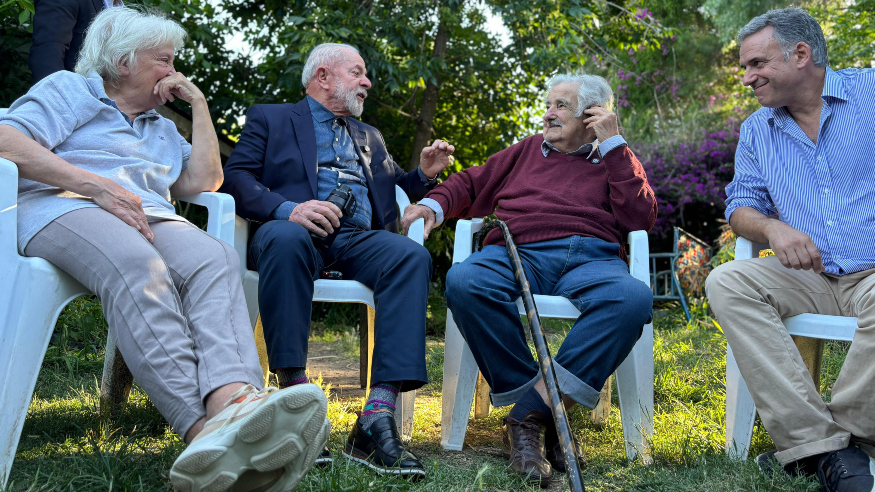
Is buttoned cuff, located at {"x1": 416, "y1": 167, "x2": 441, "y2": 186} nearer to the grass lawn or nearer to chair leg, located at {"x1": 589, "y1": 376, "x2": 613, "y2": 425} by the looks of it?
the grass lawn

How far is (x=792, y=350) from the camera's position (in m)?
2.02

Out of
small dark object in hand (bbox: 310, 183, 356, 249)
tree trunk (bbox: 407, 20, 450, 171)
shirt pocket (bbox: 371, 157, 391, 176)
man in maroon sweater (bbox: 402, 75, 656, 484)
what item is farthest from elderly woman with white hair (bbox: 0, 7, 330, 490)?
tree trunk (bbox: 407, 20, 450, 171)

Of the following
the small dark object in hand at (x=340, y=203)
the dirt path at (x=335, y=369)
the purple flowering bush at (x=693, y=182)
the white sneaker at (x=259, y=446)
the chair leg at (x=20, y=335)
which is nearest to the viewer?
the white sneaker at (x=259, y=446)

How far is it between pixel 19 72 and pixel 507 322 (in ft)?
9.46

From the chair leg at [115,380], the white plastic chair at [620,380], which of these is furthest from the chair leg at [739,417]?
the chair leg at [115,380]

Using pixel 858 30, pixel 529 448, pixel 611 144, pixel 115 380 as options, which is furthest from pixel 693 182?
pixel 115 380

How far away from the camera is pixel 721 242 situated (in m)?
5.32

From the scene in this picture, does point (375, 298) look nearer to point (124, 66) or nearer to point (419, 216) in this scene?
point (419, 216)

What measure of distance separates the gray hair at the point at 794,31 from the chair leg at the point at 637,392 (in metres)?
1.01

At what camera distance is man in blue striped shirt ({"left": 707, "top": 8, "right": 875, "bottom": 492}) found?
190cm

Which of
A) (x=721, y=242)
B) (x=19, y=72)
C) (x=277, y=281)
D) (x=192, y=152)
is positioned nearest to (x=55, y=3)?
(x=192, y=152)

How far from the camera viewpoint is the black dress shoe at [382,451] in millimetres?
1868

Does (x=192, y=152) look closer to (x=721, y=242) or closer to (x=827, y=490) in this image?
(x=827, y=490)

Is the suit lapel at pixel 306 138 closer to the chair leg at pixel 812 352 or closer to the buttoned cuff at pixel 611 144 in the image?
the buttoned cuff at pixel 611 144
